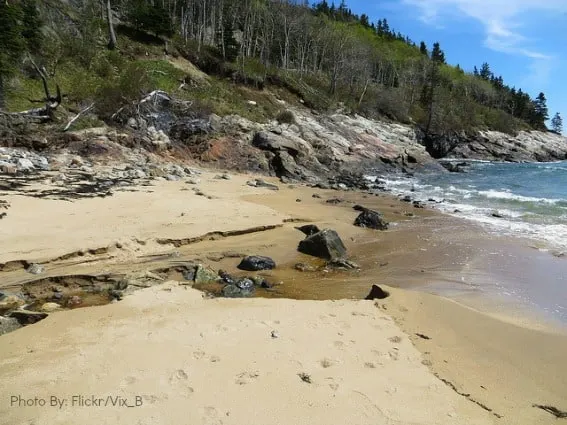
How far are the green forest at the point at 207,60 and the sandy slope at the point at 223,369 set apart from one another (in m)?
20.1

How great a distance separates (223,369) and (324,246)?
17.7 ft

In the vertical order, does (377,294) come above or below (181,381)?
above

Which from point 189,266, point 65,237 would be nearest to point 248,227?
point 189,266

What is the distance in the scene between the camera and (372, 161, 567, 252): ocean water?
13007mm

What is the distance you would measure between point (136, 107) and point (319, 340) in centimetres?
2117

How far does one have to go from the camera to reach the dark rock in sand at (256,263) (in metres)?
8.08

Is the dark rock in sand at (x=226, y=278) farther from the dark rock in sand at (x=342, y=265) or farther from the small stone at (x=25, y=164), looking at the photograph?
the small stone at (x=25, y=164)

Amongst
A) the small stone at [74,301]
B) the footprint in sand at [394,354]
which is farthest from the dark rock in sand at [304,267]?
the small stone at [74,301]

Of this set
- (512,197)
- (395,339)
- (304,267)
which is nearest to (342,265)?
(304,267)

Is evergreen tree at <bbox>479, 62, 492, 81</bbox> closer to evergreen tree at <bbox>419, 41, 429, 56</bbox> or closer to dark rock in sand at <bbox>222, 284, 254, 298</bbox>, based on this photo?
evergreen tree at <bbox>419, 41, 429, 56</bbox>

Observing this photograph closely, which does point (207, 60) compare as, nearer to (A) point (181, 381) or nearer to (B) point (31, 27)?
(B) point (31, 27)

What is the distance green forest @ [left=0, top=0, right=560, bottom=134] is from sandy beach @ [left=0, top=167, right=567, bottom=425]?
17.2m

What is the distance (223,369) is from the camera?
414 cm

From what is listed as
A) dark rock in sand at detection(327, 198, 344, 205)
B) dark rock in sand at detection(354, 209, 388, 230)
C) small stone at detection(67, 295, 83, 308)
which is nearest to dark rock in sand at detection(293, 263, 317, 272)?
small stone at detection(67, 295, 83, 308)
